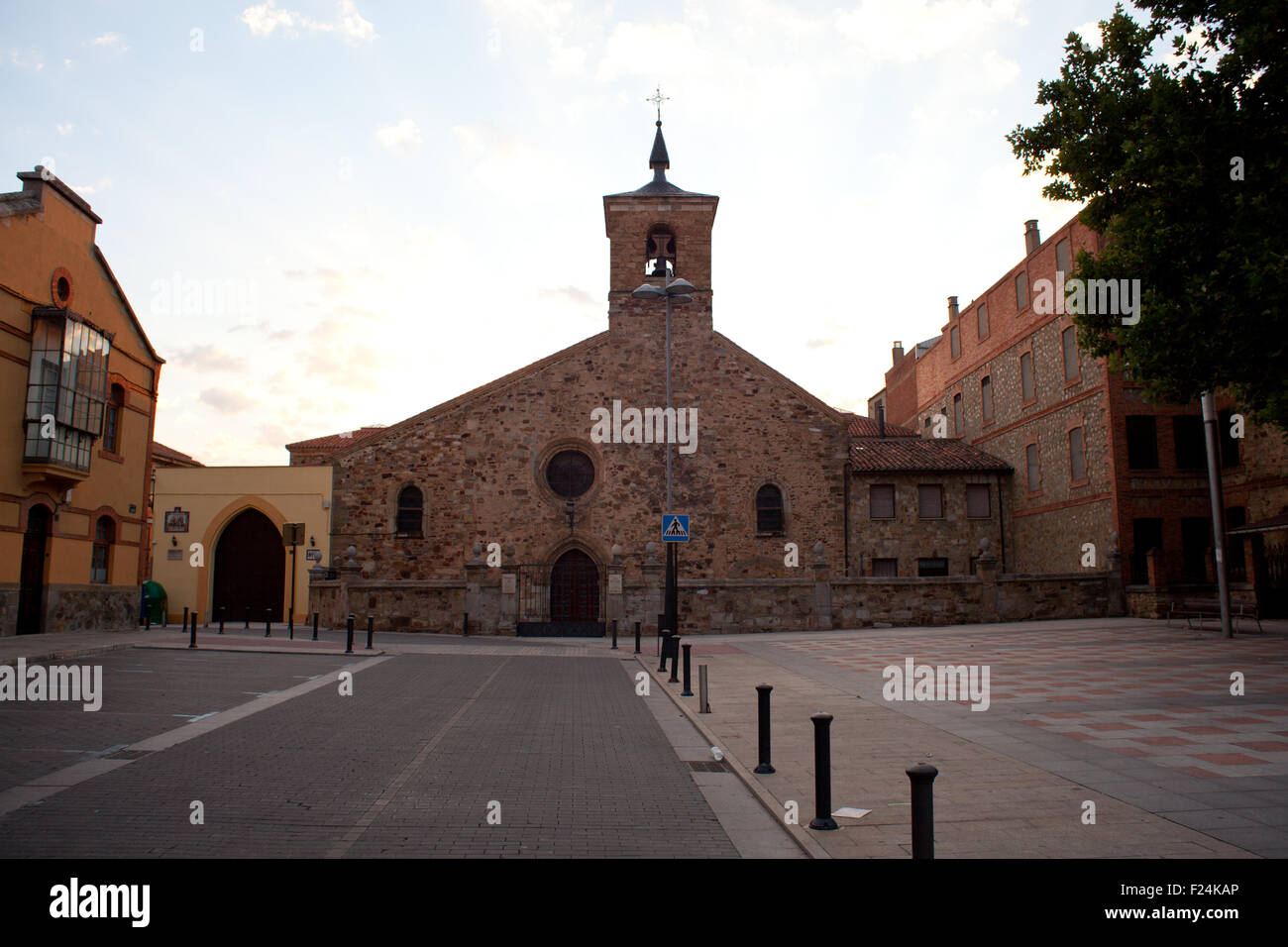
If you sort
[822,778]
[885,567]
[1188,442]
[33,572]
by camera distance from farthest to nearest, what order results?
[885,567] < [1188,442] < [33,572] < [822,778]

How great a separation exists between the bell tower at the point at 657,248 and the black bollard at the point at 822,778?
2595cm

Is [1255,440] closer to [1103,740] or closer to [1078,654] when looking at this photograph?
[1078,654]

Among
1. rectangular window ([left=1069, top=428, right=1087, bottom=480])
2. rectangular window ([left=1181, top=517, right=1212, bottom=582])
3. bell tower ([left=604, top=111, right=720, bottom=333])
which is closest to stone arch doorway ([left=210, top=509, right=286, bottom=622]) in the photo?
bell tower ([left=604, top=111, right=720, bottom=333])

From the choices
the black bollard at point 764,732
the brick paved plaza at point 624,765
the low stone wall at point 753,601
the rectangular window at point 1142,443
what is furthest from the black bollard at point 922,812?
the rectangular window at point 1142,443

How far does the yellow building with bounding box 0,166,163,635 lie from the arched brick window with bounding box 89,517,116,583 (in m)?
0.03

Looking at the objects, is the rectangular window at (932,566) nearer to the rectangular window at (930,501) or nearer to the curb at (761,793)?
the rectangular window at (930,501)

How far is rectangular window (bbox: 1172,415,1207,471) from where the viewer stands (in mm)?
28175

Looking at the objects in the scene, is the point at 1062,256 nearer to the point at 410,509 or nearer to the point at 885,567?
the point at 885,567

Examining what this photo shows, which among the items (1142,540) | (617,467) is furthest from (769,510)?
(1142,540)

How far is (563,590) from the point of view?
95.0 feet

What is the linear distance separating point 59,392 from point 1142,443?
30.5 m

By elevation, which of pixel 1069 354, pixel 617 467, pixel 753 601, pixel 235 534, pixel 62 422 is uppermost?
pixel 1069 354

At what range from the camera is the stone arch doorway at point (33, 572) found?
64.8 ft
